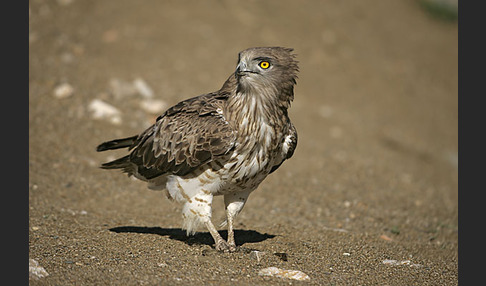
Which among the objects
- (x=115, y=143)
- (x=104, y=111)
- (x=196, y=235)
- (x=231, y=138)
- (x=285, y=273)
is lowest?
(x=196, y=235)

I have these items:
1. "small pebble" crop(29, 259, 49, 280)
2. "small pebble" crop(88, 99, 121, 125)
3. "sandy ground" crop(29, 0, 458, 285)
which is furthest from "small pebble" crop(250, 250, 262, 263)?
"small pebble" crop(88, 99, 121, 125)

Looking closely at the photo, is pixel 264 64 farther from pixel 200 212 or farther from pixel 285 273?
pixel 285 273

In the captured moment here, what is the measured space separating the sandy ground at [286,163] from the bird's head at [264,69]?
2.06m

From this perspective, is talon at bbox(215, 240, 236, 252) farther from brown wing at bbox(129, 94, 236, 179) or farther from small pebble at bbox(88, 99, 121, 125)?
small pebble at bbox(88, 99, 121, 125)

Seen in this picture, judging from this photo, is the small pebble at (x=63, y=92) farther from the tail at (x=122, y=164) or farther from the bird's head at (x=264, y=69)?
the bird's head at (x=264, y=69)

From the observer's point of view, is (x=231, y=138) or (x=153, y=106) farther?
(x=153, y=106)

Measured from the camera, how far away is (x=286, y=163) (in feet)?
43.9

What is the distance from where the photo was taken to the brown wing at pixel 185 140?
286 inches

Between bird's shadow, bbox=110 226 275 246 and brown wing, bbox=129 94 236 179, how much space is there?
3.09 ft

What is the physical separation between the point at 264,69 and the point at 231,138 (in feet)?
2.93

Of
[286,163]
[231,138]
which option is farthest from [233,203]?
[286,163]

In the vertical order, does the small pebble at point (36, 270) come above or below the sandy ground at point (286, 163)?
above

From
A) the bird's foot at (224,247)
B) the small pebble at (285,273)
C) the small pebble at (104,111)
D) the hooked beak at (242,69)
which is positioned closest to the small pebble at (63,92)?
the small pebble at (104,111)

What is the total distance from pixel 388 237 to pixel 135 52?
9181 millimetres
